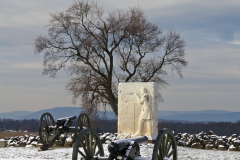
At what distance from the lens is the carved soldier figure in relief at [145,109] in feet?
45.4

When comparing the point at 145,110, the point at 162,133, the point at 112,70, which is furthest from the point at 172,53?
the point at 162,133

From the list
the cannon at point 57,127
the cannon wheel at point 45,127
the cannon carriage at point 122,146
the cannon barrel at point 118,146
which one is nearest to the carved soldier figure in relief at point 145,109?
the cannon at point 57,127

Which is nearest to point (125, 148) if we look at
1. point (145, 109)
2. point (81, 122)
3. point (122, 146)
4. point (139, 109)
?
Result: point (122, 146)

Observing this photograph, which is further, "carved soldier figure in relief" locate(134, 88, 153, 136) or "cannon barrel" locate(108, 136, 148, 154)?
"carved soldier figure in relief" locate(134, 88, 153, 136)

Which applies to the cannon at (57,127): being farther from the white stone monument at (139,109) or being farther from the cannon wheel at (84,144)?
the cannon wheel at (84,144)

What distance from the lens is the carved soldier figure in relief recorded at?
1384 cm

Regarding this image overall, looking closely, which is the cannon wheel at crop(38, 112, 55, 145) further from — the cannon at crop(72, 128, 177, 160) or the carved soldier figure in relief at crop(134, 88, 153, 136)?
the cannon at crop(72, 128, 177, 160)

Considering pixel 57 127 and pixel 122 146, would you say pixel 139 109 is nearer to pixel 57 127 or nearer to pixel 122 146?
pixel 57 127

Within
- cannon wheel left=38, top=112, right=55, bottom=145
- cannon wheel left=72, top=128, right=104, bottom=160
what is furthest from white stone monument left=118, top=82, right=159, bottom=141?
cannon wheel left=72, top=128, right=104, bottom=160

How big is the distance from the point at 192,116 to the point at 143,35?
55599mm

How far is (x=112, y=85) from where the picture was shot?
22938 millimetres

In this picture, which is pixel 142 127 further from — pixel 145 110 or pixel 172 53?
pixel 172 53

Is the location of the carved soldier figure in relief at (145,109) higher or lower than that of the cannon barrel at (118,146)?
higher

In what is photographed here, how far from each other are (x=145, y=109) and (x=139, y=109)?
0.34 m
